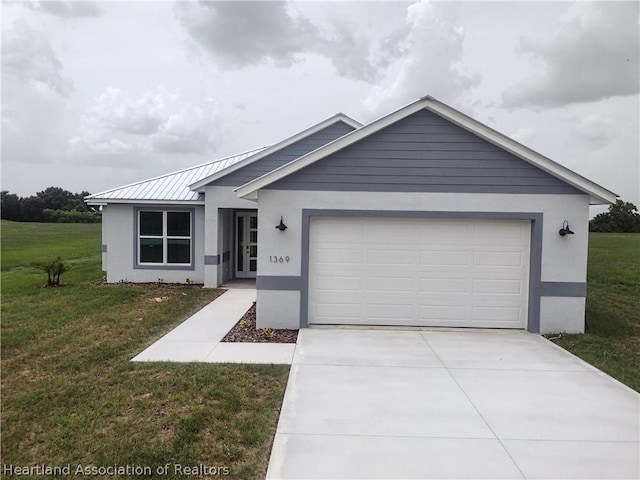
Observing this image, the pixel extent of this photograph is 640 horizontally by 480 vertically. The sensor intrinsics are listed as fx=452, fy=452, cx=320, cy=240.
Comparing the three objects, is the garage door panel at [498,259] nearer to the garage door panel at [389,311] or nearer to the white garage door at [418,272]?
the white garage door at [418,272]

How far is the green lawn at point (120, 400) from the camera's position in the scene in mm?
4266

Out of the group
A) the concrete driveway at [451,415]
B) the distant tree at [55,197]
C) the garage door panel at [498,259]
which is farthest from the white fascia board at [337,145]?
the distant tree at [55,197]

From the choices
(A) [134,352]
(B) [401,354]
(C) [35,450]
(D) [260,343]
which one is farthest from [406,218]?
(C) [35,450]

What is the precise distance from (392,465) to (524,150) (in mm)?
6737

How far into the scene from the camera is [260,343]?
8102 millimetres

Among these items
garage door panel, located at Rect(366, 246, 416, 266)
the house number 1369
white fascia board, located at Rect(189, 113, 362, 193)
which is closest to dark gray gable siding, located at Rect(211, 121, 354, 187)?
white fascia board, located at Rect(189, 113, 362, 193)

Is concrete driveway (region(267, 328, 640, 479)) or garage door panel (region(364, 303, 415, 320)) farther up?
garage door panel (region(364, 303, 415, 320))

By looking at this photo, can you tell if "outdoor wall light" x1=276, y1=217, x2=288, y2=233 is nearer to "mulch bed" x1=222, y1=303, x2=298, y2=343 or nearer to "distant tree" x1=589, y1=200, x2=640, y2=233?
"mulch bed" x1=222, y1=303, x2=298, y2=343

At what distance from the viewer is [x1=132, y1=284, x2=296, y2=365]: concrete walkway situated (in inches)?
281

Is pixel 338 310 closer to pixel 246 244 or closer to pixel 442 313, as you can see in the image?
pixel 442 313

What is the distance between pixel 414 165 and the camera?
898cm

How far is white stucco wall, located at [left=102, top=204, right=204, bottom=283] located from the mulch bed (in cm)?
603

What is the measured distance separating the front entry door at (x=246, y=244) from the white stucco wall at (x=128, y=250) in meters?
1.71

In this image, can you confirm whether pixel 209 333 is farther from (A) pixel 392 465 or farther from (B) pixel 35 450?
(A) pixel 392 465
